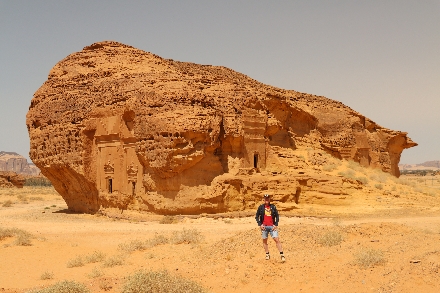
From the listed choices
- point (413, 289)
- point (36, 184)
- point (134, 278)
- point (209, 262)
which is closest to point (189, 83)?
point (209, 262)

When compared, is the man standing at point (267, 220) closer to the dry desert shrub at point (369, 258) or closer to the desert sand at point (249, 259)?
the desert sand at point (249, 259)

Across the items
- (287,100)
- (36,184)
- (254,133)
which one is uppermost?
(287,100)

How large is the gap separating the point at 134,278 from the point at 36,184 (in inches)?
2835

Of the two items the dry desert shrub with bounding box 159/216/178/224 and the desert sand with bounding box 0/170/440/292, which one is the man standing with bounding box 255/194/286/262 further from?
the dry desert shrub with bounding box 159/216/178/224

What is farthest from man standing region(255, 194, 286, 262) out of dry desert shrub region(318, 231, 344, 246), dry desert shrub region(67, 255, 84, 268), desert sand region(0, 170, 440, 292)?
dry desert shrub region(67, 255, 84, 268)

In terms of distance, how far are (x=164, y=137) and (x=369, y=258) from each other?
13166mm

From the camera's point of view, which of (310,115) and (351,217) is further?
(310,115)

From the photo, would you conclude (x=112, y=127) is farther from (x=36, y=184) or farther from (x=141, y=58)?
(x=36, y=184)

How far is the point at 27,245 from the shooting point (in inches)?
532

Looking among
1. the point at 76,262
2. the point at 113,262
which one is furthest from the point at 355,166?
the point at 76,262

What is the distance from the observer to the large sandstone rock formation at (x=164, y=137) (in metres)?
20.0

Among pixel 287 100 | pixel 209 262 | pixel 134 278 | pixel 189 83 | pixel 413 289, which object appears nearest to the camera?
pixel 413 289

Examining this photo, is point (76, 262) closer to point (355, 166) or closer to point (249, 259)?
point (249, 259)

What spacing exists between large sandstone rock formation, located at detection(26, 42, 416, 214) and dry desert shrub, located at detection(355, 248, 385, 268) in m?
12.0
